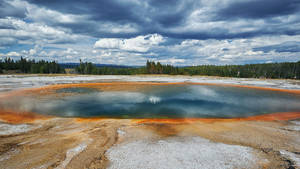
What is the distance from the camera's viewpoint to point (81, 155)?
4.96 metres

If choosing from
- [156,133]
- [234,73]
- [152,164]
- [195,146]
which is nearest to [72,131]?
[156,133]

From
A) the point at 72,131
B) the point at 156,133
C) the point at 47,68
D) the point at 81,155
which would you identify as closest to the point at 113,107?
the point at 72,131

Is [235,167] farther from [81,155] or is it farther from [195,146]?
[81,155]

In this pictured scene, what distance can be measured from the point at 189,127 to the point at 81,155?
207 inches

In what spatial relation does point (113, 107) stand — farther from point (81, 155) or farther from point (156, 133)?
point (81, 155)

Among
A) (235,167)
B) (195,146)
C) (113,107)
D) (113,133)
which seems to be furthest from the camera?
(113,107)

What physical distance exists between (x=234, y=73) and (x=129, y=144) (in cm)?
9230

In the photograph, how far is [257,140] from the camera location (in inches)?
250

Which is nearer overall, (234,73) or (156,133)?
(156,133)

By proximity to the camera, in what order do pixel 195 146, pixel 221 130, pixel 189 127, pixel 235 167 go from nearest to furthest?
1. pixel 235 167
2. pixel 195 146
3. pixel 221 130
4. pixel 189 127

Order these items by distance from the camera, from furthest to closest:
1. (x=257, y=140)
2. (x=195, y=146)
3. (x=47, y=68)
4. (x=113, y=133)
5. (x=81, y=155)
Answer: (x=47, y=68)
(x=113, y=133)
(x=257, y=140)
(x=195, y=146)
(x=81, y=155)

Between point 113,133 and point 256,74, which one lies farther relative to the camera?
point 256,74

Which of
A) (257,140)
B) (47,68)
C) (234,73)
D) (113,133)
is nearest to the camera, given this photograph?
(257,140)

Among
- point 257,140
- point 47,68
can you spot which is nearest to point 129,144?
point 257,140
